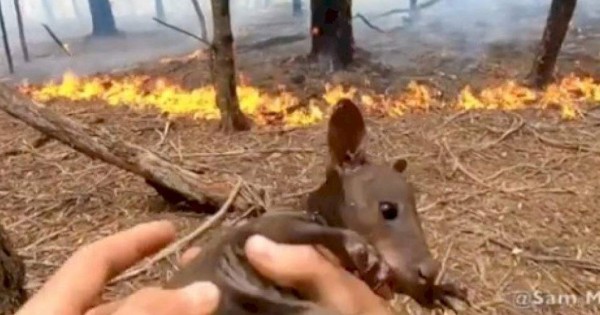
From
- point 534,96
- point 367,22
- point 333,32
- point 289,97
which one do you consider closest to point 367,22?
point 367,22

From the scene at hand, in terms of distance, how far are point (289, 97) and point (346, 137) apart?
2372mm

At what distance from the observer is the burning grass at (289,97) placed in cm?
286

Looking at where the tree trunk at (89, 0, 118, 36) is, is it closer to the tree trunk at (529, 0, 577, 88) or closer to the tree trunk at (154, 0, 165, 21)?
the tree trunk at (154, 0, 165, 21)

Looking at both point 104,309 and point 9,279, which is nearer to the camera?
point 104,309

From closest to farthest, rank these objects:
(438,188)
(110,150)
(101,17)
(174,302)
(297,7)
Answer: (174,302) → (110,150) → (438,188) → (101,17) → (297,7)

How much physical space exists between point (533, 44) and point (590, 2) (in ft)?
0.79

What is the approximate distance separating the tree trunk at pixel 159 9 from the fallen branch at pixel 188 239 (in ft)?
3.24

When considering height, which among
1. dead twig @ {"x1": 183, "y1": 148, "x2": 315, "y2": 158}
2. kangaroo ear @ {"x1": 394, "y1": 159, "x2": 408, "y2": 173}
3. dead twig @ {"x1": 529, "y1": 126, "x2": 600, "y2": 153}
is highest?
kangaroo ear @ {"x1": 394, "y1": 159, "x2": 408, "y2": 173}

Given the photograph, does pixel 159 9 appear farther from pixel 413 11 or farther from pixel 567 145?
pixel 567 145

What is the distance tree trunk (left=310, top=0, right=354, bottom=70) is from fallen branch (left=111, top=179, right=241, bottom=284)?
1.11 meters

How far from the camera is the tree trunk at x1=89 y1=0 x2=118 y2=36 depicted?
2789mm

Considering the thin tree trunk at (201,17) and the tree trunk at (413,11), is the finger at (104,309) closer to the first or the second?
the thin tree trunk at (201,17)

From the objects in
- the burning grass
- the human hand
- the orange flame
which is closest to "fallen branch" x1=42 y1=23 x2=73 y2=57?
the burning grass

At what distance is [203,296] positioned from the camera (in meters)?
0.54
